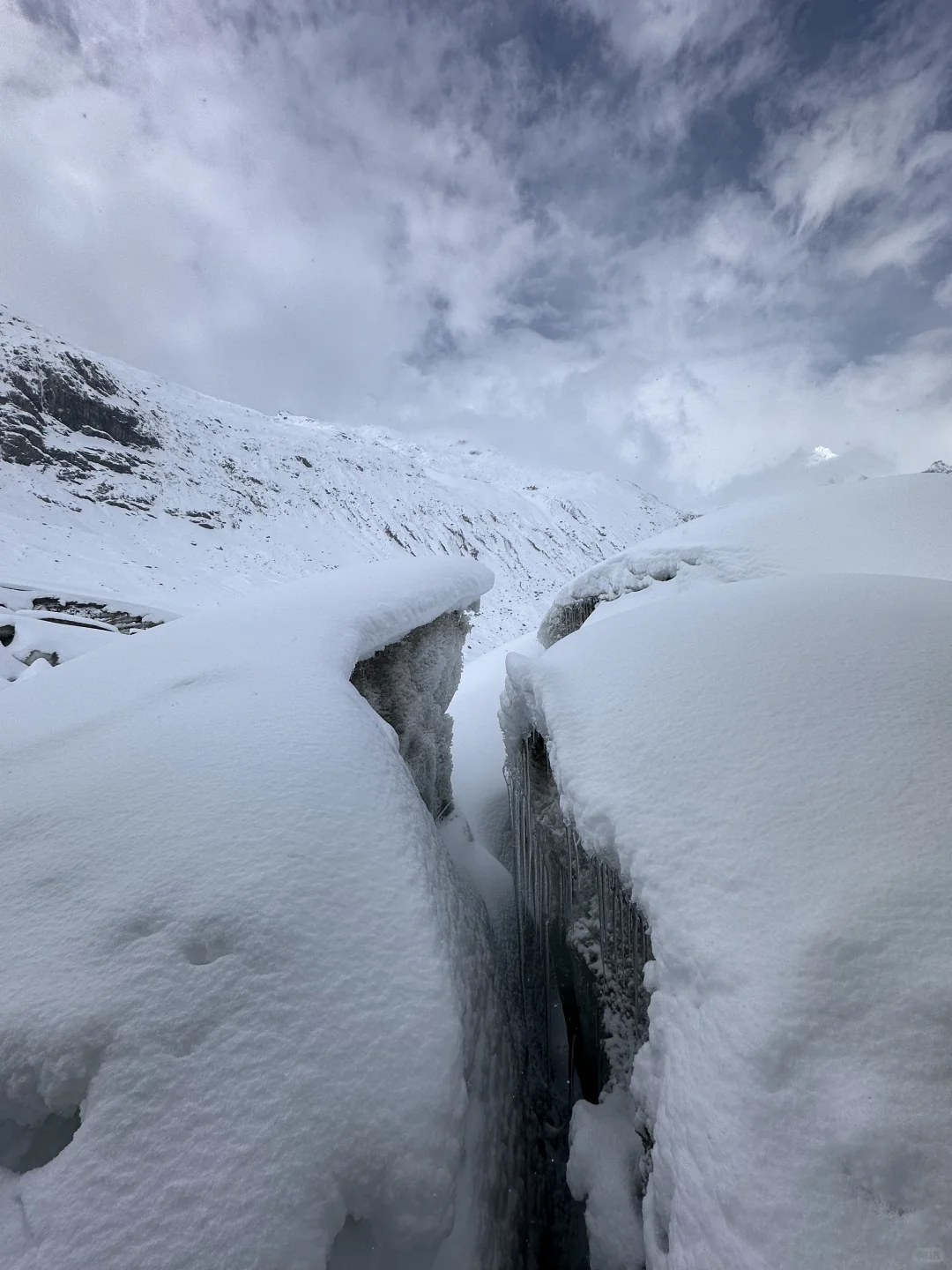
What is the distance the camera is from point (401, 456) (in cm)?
3916

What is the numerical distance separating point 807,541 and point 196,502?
84.5 feet

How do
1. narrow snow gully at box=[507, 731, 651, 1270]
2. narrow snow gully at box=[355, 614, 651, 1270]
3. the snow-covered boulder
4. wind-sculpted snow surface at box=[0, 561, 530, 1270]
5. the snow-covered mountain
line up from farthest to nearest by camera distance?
the snow-covered mountain < the snow-covered boulder < narrow snow gully at box=[507, 731, 651, 1270] < narrow snow gully at box=[355, 614, 651, 1270] < wind-sculpted snow surface at box=[0, 561, 530, 1270]

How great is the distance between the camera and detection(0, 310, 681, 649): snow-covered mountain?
1794 cm

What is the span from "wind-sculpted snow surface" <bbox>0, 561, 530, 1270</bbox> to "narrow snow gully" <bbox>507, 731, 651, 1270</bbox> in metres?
0.58

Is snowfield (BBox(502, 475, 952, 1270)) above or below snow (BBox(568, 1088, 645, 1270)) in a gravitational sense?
above

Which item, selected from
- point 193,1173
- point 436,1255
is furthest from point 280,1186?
point 436,1255

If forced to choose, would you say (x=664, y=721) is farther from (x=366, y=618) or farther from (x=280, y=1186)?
(x=366, y=618)

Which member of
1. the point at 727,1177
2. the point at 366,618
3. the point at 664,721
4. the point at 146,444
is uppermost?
the point at 146,444

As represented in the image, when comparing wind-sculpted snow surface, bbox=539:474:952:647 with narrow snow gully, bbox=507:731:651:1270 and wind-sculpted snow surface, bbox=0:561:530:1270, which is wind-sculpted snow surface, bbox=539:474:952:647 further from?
wind-sculpted snow surface, bbox=0:561:530:1270

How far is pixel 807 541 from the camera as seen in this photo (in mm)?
4781

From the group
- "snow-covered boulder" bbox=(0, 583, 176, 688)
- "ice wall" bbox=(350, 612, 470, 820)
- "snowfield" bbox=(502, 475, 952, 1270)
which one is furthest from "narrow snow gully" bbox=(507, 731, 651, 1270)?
"snow-covered boulder" bbox=(0, 583, 176, 688)

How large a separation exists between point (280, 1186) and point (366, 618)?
311cm

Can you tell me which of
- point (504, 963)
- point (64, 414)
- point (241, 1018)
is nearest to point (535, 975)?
point (504, 963)

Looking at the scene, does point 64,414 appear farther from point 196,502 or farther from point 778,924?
point 778,924
